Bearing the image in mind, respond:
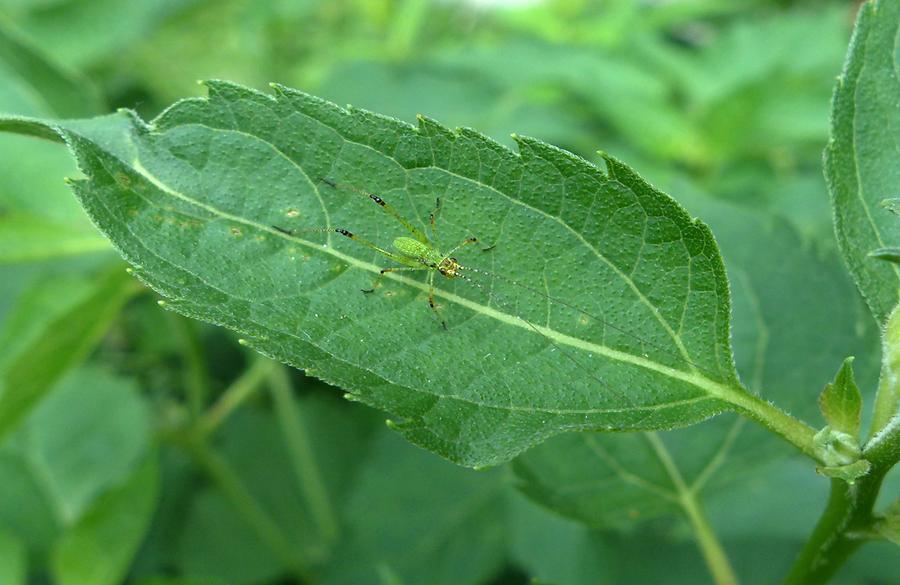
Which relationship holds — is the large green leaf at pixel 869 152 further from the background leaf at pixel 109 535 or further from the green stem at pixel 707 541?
the background leaf at pixel 109 535

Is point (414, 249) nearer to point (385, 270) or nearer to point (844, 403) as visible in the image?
point (385, 270)

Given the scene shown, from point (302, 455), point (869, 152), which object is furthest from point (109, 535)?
point (869, 152)

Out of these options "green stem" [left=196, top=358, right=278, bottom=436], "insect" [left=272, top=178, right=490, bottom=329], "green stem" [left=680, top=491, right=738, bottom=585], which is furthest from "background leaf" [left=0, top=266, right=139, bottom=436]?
"green stem" [left=680, top=491, right=738, bottom=585]

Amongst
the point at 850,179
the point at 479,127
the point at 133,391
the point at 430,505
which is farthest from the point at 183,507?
the point at 850,179

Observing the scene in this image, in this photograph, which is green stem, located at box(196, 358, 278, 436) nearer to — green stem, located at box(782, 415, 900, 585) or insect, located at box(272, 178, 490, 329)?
insect, located at box(272, 178, 490, 329)

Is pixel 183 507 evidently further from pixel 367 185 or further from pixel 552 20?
pixel 552 20
